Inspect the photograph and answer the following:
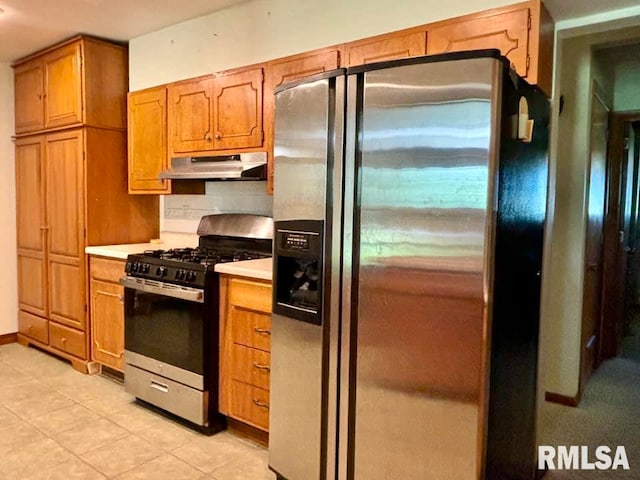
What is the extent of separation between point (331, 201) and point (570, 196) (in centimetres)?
203

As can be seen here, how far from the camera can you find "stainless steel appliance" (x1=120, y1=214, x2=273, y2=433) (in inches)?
108

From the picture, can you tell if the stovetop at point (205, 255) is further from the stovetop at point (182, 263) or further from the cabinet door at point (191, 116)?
the cabinet door at point (191, 116)

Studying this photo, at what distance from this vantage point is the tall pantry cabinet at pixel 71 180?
3.69 metres

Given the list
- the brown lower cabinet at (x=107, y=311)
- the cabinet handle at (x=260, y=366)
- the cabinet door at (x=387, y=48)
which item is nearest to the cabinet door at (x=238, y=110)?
the cabinet door at (x=387, y=48)

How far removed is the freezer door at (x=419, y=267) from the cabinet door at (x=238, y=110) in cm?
117

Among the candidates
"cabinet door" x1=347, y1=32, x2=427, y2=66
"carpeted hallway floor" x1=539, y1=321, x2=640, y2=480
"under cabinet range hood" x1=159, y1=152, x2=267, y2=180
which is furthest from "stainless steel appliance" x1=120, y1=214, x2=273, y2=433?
"carpeted hallway floor" x1=539, y1=321, x2=640, y2=480

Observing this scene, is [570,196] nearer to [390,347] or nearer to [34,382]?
[390,347]

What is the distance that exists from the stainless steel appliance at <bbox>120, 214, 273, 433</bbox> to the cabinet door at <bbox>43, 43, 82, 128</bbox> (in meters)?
1.40

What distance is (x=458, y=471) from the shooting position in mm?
1715

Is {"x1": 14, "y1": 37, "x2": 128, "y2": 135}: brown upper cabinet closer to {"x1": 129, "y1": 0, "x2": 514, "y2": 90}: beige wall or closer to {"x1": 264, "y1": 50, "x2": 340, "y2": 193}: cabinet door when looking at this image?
{"x1": 129, "y1": 0, "x2": 514, "y2": 90}: beige wall

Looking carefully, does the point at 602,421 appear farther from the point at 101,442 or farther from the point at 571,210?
the point at 101,442

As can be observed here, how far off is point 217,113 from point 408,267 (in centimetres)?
189

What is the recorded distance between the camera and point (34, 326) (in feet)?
14.0

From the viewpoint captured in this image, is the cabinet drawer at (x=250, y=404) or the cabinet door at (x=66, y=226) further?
the cabinet door at (x=66, y=226)
